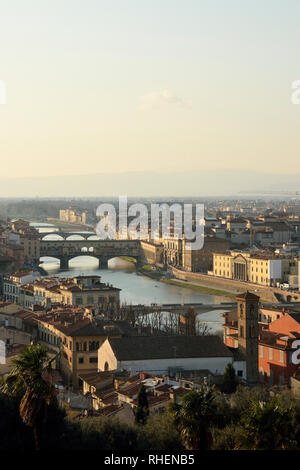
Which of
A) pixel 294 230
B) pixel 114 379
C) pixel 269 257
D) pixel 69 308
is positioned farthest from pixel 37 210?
pixel 114 379

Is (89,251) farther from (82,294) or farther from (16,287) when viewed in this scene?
(82,294)

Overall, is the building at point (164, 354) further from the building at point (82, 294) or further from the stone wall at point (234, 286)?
the stone wall at point (234, 286)

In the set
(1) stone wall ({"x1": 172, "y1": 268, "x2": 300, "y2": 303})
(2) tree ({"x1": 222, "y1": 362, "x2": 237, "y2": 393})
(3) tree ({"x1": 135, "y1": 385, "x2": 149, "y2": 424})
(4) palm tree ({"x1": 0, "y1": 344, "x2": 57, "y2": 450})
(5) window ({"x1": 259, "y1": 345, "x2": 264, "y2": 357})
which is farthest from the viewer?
(1) stone wall ({"x1": 172, "y1": 268, "x2": 300, "y2": 303})

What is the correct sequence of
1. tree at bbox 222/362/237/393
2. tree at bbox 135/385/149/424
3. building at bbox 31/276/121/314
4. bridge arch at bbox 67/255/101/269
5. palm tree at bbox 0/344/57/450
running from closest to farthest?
palm tree at bbox 0/344/57/450, tree at bbox 135/385/149/424, tree at bbox 222/362/237/393, building at bbox 31/276/121/314, bridge arch at bbox 67/255/101/269

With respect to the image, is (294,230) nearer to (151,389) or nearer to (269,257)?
(269,257)

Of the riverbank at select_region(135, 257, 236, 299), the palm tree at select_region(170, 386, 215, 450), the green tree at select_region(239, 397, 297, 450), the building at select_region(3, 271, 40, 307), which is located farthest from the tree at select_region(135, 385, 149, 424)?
the riverbank at select_region(135, 257, 236, 299)
